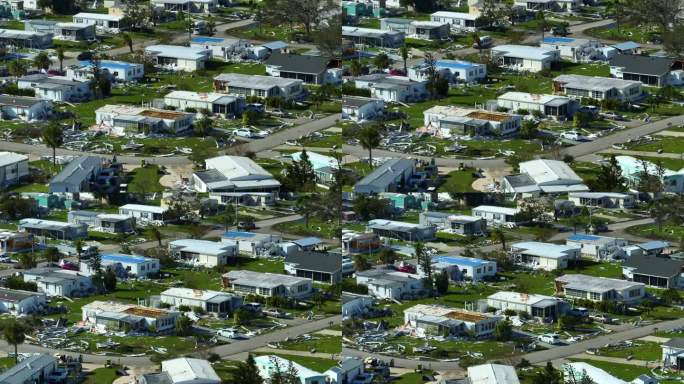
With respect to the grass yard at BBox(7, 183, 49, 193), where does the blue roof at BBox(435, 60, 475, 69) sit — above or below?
above

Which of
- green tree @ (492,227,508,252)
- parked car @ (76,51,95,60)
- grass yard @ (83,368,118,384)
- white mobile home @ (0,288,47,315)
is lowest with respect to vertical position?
parked car @ (76,51,95,60)

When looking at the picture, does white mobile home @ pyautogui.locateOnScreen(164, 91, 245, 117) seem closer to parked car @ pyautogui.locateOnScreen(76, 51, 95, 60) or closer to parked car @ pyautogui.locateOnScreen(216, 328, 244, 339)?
parked car @ pyautogui.locateOnScreen(76, 51, 95, 60)

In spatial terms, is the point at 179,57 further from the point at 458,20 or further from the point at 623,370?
the point at 623,370

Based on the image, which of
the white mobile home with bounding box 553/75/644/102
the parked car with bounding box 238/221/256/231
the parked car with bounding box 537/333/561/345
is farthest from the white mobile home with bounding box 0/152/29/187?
the white mobile home with bounding box 553/75/644/102

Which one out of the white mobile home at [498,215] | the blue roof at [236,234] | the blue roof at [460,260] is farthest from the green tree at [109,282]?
the white mobile home at [498,215]

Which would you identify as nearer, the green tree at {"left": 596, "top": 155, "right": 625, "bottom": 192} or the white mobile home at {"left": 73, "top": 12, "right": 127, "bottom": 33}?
the green tree at {"left": 596, "top": 155, "right": 625, "bottom": 192}

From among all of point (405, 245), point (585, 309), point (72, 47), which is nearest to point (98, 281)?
point (405, 245)

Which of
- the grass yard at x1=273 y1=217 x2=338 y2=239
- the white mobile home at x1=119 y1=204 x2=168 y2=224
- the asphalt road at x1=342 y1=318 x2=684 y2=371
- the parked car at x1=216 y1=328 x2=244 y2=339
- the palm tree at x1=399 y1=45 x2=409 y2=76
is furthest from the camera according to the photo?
the palm tree at x1=399 y1=45 x2=409 y2=76

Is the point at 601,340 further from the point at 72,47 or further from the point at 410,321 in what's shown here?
the point at 72,47
